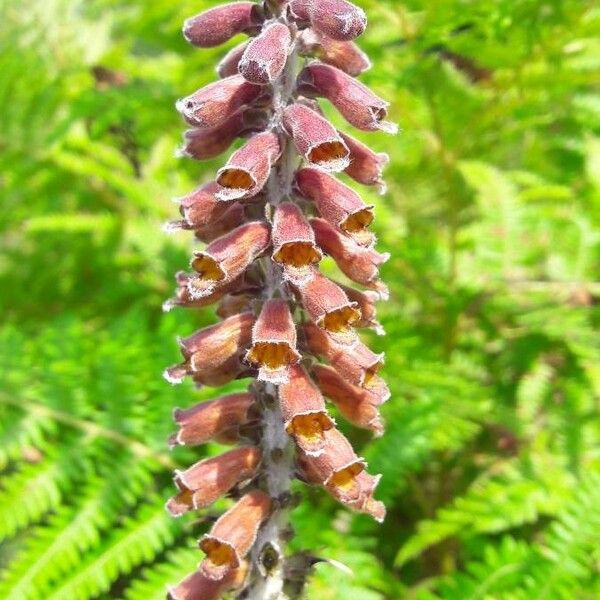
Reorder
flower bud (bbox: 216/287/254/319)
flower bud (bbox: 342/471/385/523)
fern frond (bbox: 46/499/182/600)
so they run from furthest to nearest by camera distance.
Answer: fern frond (bbox: 46/499/182/600)
flower bud (bbox: 216/287/254/319)
flower bud (bbox: 342/471/385/523)

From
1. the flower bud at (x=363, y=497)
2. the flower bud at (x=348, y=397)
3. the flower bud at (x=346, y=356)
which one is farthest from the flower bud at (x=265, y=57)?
the flower bud at (x=363, y=497)

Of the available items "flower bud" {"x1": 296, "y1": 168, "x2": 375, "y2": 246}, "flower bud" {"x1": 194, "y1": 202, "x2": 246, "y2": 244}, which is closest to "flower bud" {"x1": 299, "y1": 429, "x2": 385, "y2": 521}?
"flower bud" {"x1": 296, "y1": 168, "x2": 375, "y2": 246}

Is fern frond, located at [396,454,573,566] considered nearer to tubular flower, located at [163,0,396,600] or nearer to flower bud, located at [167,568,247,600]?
tubular flower, located at [163,0,396,600]

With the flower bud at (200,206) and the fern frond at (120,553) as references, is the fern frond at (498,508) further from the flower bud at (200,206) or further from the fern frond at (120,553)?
the flower bud at (200,206)

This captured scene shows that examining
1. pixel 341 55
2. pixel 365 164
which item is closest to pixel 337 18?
pixel 341 55

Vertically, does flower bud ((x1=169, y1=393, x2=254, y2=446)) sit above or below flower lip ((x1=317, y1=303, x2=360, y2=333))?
below

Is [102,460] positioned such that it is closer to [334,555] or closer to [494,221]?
[334,555]
